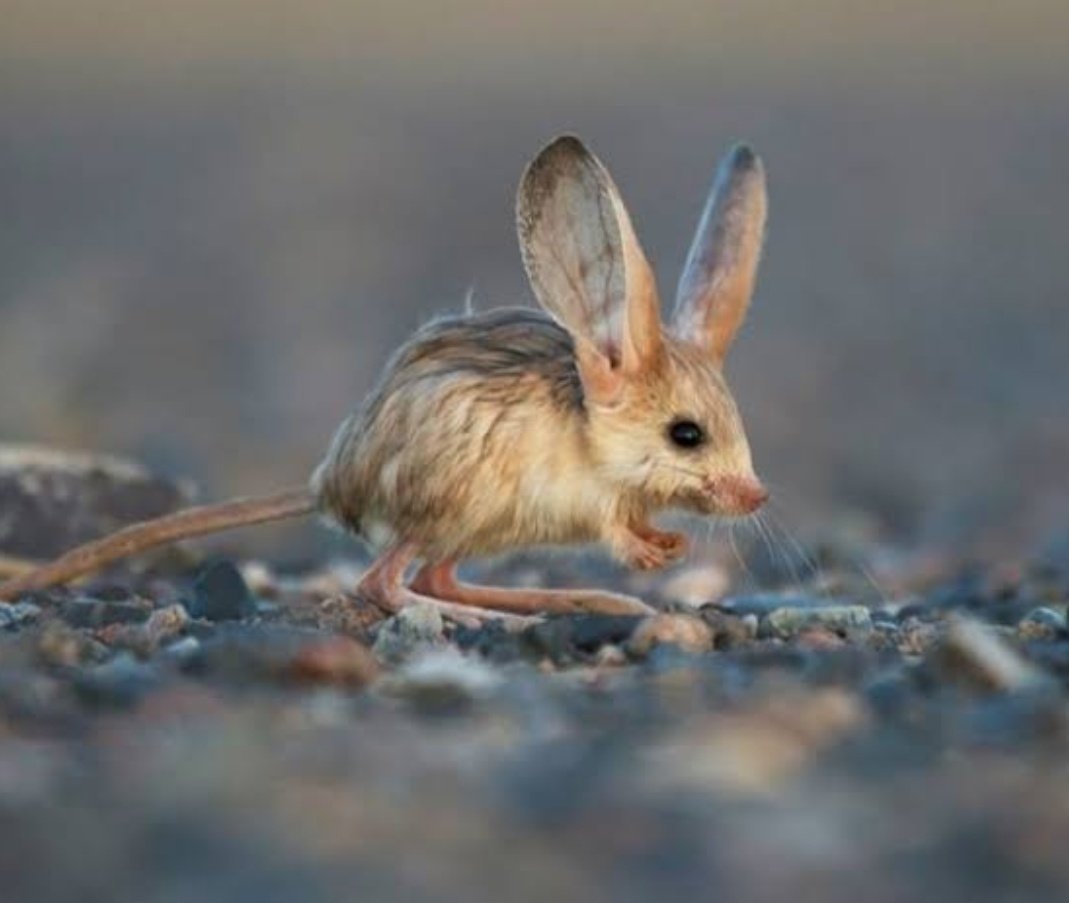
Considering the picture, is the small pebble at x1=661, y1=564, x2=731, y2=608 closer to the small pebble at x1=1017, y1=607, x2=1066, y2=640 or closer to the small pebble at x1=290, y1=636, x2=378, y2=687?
the small pebble at x1=1017, y1=607, x2=1066, y2=640

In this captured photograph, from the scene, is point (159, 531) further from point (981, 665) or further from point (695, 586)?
point (981, 665)

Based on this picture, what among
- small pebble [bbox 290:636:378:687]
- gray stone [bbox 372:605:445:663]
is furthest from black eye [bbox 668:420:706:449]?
small pebble [bbox 290:636:378:687]

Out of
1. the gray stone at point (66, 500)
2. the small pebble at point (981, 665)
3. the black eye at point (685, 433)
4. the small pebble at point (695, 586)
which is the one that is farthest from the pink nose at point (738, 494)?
the gray stone at point (66, 500)

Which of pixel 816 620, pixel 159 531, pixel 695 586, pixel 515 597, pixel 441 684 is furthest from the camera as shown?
pixel 695 586

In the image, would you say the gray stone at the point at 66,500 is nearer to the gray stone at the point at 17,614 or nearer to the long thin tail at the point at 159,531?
the long thin tail at the point at 159,531

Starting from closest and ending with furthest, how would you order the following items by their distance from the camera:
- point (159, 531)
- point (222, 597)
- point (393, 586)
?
point (393, 586)
point (222, 597)
point (159, 531)

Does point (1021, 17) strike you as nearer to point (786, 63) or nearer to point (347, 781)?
point (786, 63)

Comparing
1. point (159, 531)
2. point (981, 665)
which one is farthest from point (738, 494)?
point (981, 665)
